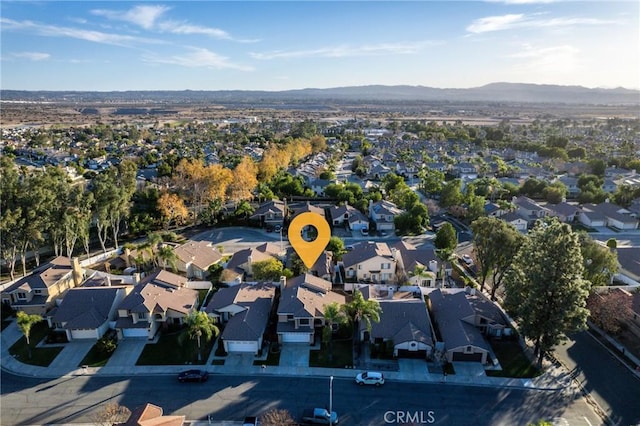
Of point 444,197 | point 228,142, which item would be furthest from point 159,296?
point 228,142

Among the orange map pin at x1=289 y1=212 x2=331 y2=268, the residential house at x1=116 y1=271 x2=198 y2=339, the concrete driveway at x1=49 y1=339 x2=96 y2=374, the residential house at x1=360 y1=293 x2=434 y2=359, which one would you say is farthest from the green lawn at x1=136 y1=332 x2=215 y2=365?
the orange map pin at x1=289 y1=212 x2=331 y2=268

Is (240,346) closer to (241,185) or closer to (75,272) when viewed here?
(75,272)

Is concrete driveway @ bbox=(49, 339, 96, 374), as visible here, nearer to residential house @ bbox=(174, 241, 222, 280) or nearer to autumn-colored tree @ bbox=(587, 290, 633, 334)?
residential house @ bbox=(174, 241, 222, 280)

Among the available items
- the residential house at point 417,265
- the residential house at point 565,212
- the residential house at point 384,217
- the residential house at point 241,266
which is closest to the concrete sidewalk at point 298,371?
the residential house at point 417,265

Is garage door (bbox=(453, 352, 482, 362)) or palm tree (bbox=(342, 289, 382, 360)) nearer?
palm tree (bbox=(342, 289, 382, 360))

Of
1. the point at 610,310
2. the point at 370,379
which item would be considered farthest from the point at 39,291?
the point at 610,310

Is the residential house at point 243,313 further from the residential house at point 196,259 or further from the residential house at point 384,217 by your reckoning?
the residential house at point 384,217

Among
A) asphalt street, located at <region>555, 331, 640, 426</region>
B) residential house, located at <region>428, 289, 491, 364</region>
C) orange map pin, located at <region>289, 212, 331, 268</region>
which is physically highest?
orange map pin, located at <region>289, 212, 331, 268</region>
